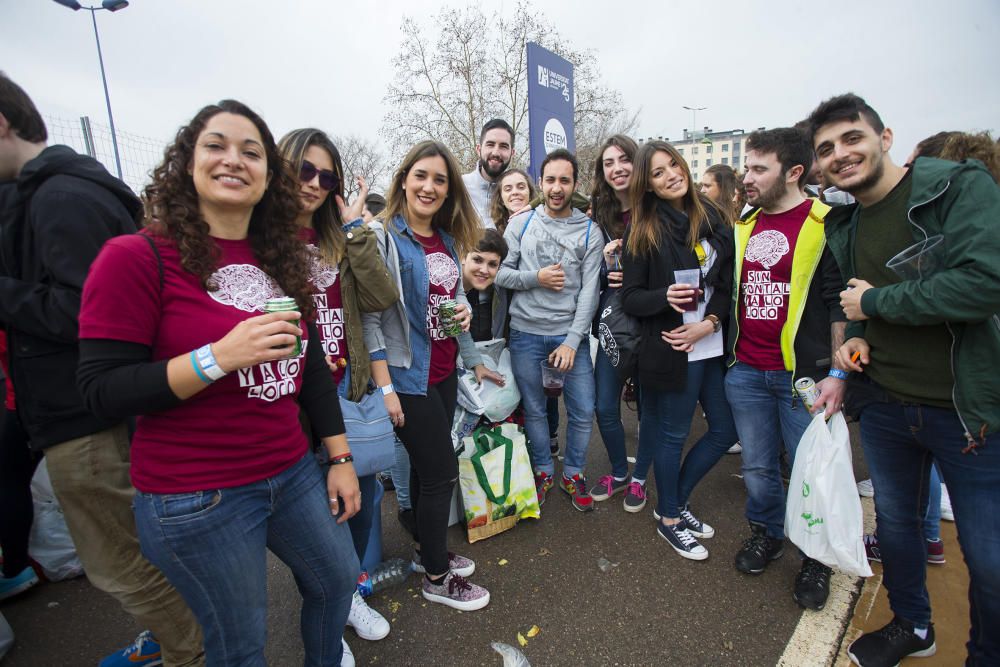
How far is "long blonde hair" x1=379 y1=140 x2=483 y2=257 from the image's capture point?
2.43 metres

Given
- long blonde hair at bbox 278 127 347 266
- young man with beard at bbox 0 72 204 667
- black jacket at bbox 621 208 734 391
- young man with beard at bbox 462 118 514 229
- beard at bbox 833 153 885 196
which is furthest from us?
young man with beard at bbox 462 118 514 229

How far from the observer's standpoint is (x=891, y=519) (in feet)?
6.60

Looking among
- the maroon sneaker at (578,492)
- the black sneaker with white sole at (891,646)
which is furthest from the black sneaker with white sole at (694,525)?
the black sneaker with white sole at (891,646)

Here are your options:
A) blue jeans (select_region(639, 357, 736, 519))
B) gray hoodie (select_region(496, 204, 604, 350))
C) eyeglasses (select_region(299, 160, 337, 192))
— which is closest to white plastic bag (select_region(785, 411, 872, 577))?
blue jeans (select_region(639, 357, 736, 519))

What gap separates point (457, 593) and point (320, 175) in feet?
6.83

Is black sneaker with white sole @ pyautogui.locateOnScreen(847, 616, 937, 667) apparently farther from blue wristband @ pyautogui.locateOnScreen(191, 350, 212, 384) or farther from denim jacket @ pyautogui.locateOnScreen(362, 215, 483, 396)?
blue wristband @ pyautogui.locateOnScreen(191, 350, 212, 384)

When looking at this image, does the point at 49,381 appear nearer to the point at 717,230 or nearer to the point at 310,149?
the point at 310,149

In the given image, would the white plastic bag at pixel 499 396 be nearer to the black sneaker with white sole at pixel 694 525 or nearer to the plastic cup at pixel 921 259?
the black sneaker with white sole at pixel 694 525

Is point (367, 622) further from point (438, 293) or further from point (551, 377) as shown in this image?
point (551, 377)

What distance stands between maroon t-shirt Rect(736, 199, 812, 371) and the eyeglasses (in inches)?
80.0

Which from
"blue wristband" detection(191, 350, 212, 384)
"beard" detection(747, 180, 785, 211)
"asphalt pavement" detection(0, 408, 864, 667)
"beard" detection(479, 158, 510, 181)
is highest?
"beard" detection(479, 158, 510, 181)

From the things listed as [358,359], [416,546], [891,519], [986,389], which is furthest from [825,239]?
[416,546]

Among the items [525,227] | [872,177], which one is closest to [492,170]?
[525,227]

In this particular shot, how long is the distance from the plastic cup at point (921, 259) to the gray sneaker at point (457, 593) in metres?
2.27
